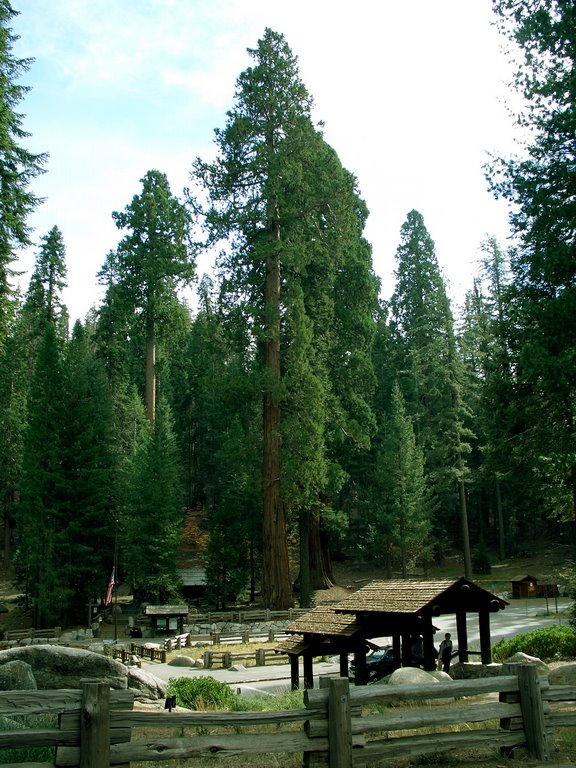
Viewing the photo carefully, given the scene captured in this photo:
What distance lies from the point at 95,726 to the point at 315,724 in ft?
6.74

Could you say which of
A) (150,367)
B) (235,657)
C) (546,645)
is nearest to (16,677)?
(546,645)

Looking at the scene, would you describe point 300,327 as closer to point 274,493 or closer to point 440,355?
point 274,493

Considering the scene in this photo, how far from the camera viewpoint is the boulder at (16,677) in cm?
1193

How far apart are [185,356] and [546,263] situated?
187ft

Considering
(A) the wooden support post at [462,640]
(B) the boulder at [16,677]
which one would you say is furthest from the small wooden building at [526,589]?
(B) the boulder at [16,677]

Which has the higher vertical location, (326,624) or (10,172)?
(10,172)

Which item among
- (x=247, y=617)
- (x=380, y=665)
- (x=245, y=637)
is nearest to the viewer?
Result: (x=380, y=665)

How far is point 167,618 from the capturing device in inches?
1358

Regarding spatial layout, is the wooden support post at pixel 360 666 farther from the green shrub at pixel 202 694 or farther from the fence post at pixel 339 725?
the fence post at pixel 339 725

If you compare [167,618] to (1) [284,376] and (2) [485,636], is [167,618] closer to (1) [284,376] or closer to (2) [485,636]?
(1) [284,376]

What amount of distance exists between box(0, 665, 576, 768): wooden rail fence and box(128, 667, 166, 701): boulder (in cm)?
754

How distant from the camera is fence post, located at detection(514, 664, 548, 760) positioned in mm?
7844

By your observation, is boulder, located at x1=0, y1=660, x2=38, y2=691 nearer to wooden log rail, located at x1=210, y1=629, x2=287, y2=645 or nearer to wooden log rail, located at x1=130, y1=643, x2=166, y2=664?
wooden log rail, located at x1=130, y1=643, x2=166, y2=664

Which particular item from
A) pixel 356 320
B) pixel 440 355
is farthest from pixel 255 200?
pixel 440 355
